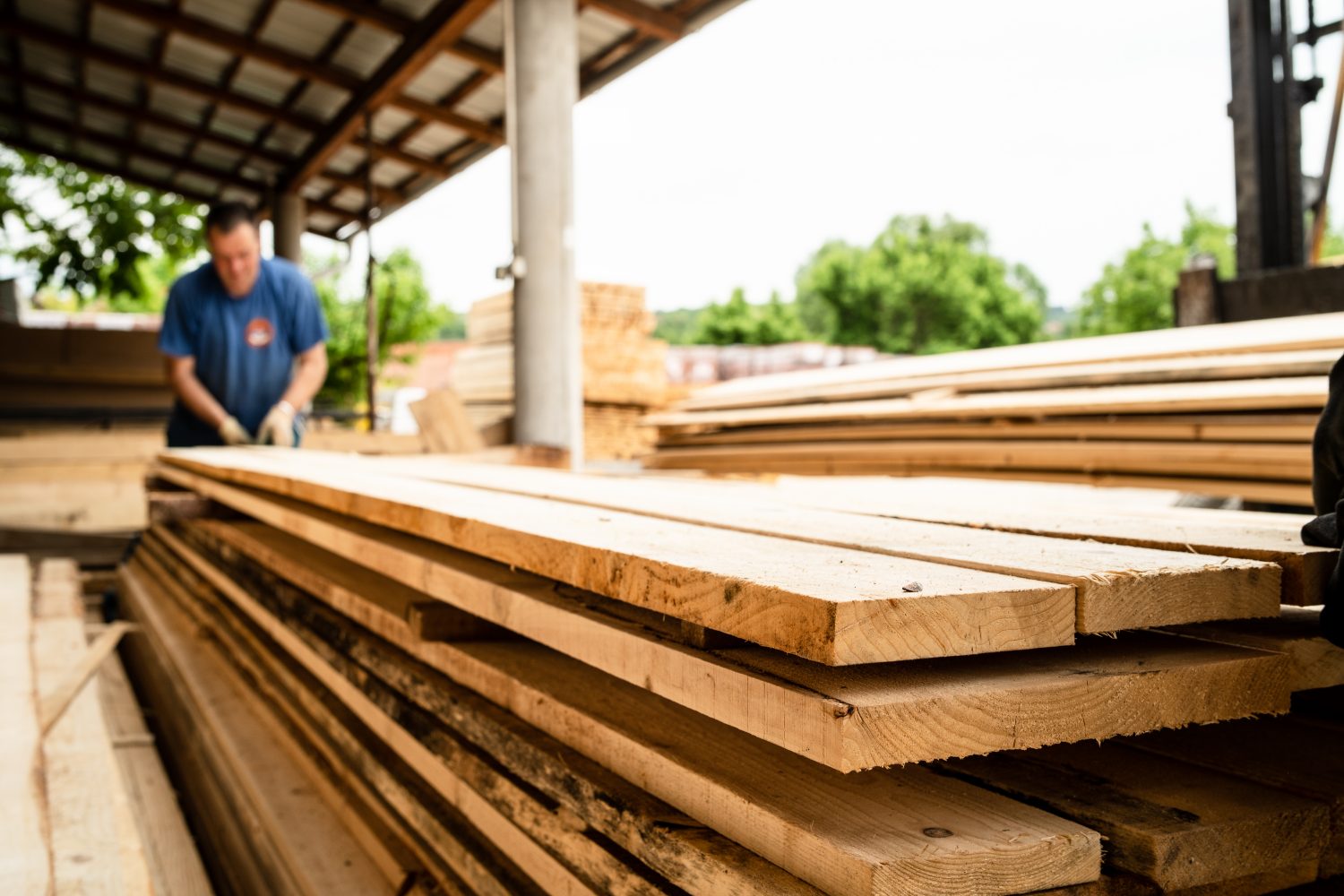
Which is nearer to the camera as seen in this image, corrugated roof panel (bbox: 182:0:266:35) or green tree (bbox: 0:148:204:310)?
corrugated roof panel (bbox: 182:0:266:35)

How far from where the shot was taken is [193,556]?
4617mm

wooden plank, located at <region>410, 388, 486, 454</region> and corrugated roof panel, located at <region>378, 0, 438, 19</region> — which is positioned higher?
corrugated roof panel, located at <region>378, 0, 438, 19</region>

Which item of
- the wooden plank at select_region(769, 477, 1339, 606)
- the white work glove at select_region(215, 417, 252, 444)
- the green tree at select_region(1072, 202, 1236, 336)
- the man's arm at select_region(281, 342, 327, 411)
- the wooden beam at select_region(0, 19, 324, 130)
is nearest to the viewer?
the wooden plank at select_region(769, 477, 1339, 606)

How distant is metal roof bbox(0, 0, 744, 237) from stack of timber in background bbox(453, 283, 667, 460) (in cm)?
185

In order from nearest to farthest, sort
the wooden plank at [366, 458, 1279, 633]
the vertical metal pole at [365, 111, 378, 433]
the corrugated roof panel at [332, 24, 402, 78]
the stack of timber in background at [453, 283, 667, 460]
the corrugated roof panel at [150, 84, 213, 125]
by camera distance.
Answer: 1. the wooden plank at [366, 458, 1279, 633]
2. the stack of timber in background at [453, 283, 667, 460]
3. the corrugated roof panel at [332, 24, 402, 78]
4. the vertical metal pole at [365, 111, 378, 433]
5. the corrugated roof panel at [150, 84, 213, 125]

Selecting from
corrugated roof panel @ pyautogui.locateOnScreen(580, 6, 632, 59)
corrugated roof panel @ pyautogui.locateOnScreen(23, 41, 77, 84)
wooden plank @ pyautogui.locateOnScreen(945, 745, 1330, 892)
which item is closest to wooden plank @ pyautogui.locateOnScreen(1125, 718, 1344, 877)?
wooden plank @ pyautogui.locateOnScreen(945, 745, 1330, 892)

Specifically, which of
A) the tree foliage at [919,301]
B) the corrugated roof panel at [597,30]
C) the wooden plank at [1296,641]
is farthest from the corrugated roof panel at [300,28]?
the tree foliage at [919,301]

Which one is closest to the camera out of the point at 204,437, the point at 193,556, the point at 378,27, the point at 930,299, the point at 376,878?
the point at 376,878

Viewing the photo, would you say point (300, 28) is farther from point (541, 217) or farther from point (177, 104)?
point (541, 217)

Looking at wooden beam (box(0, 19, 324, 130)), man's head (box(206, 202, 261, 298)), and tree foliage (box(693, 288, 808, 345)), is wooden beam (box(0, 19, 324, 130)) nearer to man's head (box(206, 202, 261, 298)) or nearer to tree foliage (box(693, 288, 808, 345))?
man's head (box(206, 202, 261, 298))

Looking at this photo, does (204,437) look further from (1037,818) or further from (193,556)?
(1037,818)

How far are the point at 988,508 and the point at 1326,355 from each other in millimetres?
1840

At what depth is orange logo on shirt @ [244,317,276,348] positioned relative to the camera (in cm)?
552

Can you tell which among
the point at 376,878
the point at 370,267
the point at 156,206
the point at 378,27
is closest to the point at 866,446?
the point at 376,878
